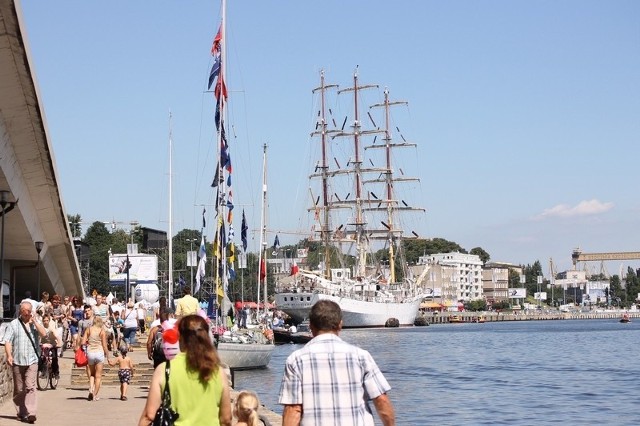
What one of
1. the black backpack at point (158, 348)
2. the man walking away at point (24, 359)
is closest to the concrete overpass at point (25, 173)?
the man walking away at point (24, 359)

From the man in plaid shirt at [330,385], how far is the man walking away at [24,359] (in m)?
9.43

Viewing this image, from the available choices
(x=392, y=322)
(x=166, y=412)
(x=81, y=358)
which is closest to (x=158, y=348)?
(x=81, y=358)

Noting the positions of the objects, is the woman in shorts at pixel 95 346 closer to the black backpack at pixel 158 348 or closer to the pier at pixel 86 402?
the pier at pixel 86 402

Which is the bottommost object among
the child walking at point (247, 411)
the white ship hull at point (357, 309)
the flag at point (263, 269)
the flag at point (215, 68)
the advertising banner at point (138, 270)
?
the child walking at point (247, 411)

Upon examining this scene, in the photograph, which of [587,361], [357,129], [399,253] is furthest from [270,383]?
[399,253]

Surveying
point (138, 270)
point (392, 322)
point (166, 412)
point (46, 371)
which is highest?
point (138, 270)

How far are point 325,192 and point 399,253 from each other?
21.8 meters

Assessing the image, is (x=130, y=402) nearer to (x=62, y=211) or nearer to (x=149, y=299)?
(x=62, y=211)

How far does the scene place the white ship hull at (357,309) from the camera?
12431 centimetres

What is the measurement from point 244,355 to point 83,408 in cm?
2454

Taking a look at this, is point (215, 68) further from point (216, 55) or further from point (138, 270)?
point (138, 270)

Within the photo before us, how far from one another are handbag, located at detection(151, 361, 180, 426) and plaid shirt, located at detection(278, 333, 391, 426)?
78 centimetres

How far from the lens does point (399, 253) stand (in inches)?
6009

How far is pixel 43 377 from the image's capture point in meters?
23.7
